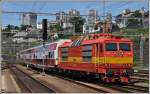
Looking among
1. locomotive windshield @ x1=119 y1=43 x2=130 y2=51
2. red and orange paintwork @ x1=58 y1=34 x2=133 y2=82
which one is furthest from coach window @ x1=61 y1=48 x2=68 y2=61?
locomotive windshield @ x1=119 y1=43 x2=130 y2=51

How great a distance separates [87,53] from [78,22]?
1713 mm

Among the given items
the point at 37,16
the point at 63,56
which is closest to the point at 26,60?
the point at 63,56

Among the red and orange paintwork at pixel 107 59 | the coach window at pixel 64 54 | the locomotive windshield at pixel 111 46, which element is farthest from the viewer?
the coach window at pixel 64 54

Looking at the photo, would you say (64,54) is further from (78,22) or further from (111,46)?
(111,46)

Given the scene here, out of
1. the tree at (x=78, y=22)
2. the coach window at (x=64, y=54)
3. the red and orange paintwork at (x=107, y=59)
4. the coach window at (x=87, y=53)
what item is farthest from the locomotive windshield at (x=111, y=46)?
the coach window at (x=64, y=54)

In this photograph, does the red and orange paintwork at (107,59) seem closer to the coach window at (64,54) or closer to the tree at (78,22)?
the tree at (78,22)

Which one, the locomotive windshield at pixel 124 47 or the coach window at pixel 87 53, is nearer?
the locomotive windshield at pixel 124 47

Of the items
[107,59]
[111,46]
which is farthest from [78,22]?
[107,59]

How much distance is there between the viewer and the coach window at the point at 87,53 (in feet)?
71.7

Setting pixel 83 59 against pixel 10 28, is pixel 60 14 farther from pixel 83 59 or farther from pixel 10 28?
pixel 83 59

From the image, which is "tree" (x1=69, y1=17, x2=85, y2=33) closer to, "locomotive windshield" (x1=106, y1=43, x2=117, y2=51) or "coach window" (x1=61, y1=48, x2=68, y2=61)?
"locomotive windshield" (x1=106, y1=43, x2=117, y2=51)

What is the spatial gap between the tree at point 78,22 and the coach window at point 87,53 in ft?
2.85

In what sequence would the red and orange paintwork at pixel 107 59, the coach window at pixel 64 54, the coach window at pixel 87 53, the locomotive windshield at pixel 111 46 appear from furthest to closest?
the coach window at pixel 64 54 < the coach window at pixel 87 53 < the locomotive windshield at pixel 111 46 < the red and orange paintwork at pixel 107 59

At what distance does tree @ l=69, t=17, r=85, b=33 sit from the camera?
68.0 ft
